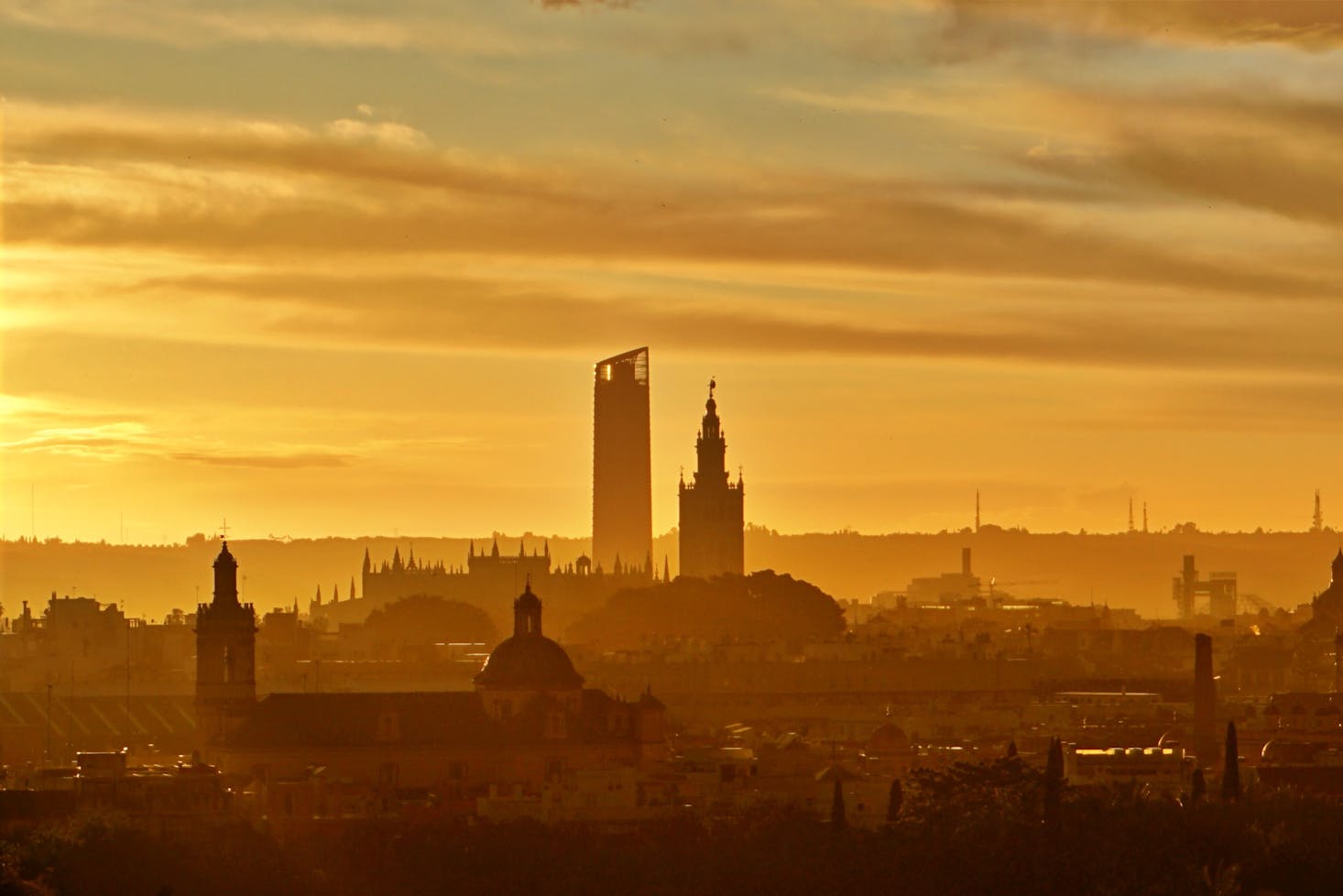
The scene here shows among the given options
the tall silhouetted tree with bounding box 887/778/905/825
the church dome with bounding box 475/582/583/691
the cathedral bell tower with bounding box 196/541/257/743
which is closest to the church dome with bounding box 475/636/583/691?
the church dome with bounding box 475/582/583/691

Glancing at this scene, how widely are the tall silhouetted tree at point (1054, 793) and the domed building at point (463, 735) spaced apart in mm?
21756

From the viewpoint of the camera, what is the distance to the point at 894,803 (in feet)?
377

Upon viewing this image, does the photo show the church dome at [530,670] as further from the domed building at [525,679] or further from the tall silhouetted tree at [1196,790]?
the tall silhouetted tree at [1196,790]

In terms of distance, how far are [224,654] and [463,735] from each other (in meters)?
15.7

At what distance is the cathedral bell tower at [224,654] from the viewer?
147 m

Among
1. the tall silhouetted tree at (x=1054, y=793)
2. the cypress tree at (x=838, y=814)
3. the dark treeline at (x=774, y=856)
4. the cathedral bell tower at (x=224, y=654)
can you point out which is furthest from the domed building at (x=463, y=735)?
the tall silhouetted tree at (x=1054, y=793)

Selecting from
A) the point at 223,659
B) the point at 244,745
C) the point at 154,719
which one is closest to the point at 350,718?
the point at 244,745

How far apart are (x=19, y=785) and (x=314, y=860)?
87.6ft

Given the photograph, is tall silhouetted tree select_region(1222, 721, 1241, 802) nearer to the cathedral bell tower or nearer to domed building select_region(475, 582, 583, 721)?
domed building select_region(475, 582, 583, 721)

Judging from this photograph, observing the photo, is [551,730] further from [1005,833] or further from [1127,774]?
[1005,833]

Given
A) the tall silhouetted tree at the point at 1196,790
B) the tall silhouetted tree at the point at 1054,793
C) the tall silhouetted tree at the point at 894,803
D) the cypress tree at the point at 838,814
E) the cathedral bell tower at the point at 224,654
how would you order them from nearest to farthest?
the tall silhouetted tree at the point at 1054,793 < the cypress tree at the point at 838,814 < the tall silhouetted tree at the point at 1196,790 < the tall silhouetted tree at the point at 894,803 < the cathedral bell tower at the point at 224,654

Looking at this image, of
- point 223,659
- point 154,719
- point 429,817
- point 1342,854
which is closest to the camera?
point 1342,854

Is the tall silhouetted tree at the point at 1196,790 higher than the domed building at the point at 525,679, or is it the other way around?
the domed building at the point at 525,679

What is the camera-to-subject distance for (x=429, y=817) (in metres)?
117
